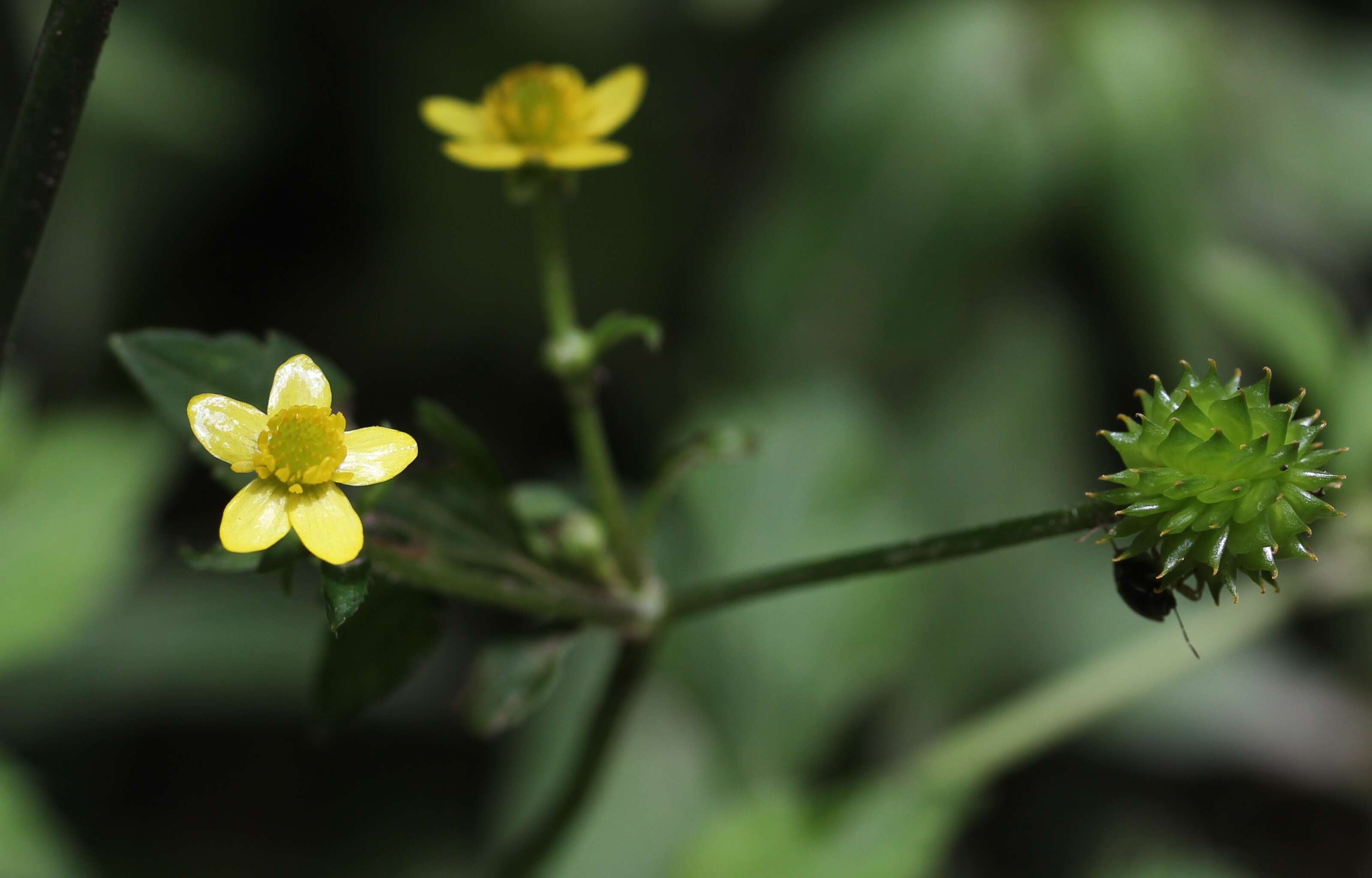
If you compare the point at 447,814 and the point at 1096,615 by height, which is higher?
the point at 1096,615

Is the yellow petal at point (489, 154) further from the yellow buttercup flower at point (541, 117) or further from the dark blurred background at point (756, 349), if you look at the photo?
the dark blurred background at point (756, 349)

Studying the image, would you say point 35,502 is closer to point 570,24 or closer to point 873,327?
point 570,24

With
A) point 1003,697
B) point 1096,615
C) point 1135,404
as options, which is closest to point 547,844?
point 1003,697

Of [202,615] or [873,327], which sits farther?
[873,327]

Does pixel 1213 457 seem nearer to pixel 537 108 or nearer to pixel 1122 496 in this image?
→ pixel 1122 496

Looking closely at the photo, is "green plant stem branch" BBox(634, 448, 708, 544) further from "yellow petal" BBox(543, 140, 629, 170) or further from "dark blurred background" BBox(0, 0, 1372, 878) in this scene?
"dark blurred background" BBox(0, 0, 1372, 878)

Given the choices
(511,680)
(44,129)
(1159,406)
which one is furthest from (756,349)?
(44,129)
